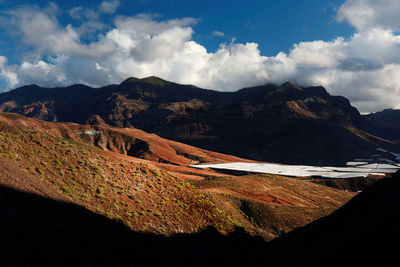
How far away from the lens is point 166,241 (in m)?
20.9

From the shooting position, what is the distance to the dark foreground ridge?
41.6ft

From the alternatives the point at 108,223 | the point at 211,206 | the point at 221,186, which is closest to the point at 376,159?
the point at 221,186

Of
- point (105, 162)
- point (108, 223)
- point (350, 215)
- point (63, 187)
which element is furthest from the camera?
point (105, 162)

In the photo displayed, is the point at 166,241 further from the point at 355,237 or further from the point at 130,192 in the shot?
the point at 355,237

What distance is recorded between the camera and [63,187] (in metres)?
20.9

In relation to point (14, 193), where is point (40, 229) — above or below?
below

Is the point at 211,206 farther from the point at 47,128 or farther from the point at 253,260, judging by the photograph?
the point at 47,128

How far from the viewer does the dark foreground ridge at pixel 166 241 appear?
41.6ft

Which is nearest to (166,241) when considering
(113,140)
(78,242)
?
(78,242)

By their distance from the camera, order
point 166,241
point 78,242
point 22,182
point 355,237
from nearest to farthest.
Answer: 1. point 78,242
2. point 355,237
3. point 22,182
4. point 166,241

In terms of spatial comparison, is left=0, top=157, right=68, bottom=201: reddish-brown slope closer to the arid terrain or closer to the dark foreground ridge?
the arid terrain

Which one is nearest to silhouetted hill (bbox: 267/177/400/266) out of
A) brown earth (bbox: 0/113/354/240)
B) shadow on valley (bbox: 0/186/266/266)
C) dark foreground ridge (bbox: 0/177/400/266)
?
dark foreground ridge (bbox: 0/177/400/266)

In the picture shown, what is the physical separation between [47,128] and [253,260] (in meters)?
141

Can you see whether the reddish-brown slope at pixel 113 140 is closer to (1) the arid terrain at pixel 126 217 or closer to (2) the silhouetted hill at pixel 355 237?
(1) the arid terrain at pixel 126 217
